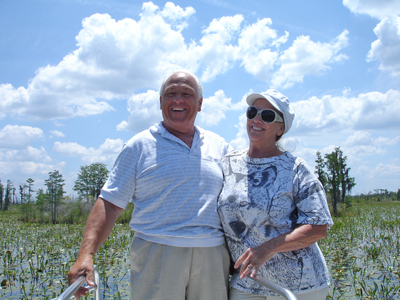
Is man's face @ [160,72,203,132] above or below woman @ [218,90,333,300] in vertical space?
above

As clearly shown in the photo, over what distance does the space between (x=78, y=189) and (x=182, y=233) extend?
123 feet

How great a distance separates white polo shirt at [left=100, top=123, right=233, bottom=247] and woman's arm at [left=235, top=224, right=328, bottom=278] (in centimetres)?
37

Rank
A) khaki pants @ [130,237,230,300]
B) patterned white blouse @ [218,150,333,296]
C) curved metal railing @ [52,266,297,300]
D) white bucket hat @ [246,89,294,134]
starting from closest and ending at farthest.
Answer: curved metal railing @ [52,266,297,300] < patterned white blouse @ [218,150,333,296] < khaki pants @ [130,237,230,300] < white bucket hat @ [246,89,294,134]

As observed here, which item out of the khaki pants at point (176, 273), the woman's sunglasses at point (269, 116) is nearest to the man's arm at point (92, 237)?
the khaki pants at point (176, 273)

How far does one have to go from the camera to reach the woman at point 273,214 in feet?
5.95

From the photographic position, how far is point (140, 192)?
2.14 m

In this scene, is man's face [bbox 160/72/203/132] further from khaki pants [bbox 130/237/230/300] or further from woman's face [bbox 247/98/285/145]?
khaki pants [bbox 130/237/230/300]

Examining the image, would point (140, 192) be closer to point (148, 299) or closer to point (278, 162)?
point (148, 299)

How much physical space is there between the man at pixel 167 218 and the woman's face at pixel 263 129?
0.36 m

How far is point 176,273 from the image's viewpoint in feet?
6.51

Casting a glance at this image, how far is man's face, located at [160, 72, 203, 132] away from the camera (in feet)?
7.61

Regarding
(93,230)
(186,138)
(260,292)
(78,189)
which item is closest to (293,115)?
(186,138)

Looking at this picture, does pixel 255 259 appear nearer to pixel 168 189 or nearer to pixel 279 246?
pixel 279 246

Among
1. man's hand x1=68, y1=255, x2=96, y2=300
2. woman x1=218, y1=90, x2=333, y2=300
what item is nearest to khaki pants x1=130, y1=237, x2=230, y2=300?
woman x1=218, y1=90, x2=333, y2=300
